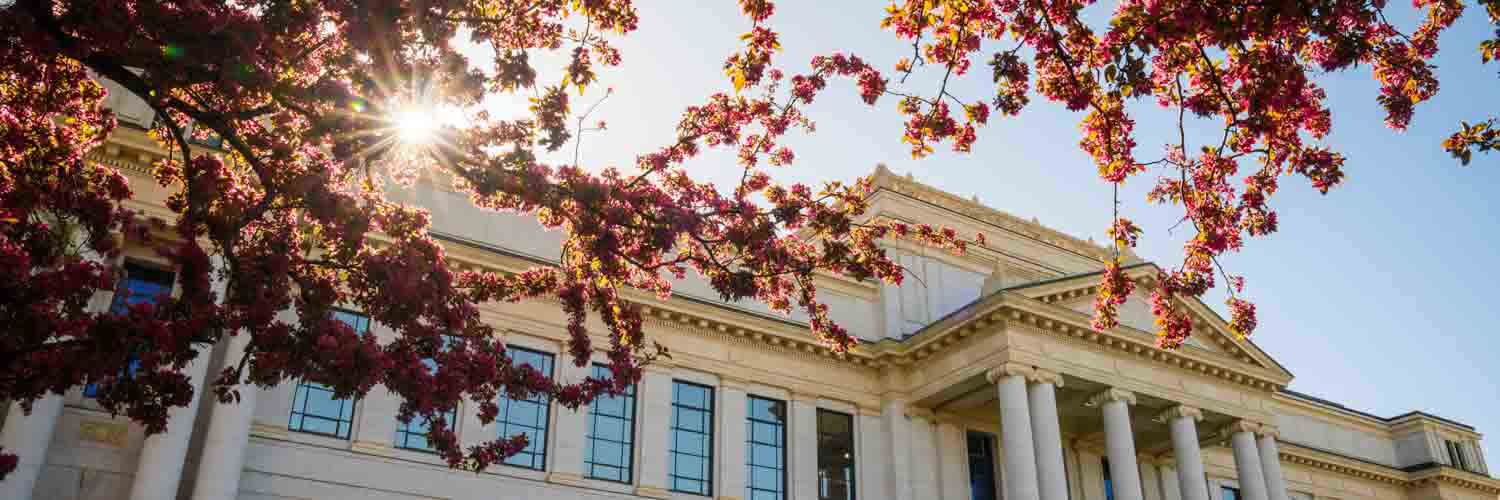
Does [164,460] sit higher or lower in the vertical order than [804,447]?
lower

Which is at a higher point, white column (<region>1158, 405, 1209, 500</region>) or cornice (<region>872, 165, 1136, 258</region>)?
cornice (<region>872, 165, 1136, 258</region>)

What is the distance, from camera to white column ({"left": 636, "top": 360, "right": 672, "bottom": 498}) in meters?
21.8

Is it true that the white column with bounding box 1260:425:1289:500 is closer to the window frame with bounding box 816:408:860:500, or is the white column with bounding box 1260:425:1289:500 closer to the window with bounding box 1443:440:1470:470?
the window frame with bounding box 816:408:860:500

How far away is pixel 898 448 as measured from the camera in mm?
24984

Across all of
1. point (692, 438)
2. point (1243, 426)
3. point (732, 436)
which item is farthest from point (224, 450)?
point (1243, 426)

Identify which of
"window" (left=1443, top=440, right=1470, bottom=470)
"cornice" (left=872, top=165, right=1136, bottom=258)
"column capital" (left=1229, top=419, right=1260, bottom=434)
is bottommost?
"column capital" (left=1229, top=419, right=1260, bottom=434)

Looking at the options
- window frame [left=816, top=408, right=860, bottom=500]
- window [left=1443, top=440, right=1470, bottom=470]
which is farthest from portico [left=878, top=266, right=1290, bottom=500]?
window [left=1443, top=440, right=1470, bottom=470]

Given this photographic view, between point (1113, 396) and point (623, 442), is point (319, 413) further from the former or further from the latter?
point (1113, 396)

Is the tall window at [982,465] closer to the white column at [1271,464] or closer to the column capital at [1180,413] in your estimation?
the column capital at [1180,413]

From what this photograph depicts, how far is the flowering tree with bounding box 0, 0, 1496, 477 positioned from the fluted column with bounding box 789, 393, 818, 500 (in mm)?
12958

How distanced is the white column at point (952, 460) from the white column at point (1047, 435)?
8.20 ft

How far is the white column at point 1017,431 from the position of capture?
72.6 ft

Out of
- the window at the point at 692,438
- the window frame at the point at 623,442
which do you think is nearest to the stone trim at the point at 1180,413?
the window at the point at 692,438

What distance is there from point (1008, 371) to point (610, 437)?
826 centimetres
